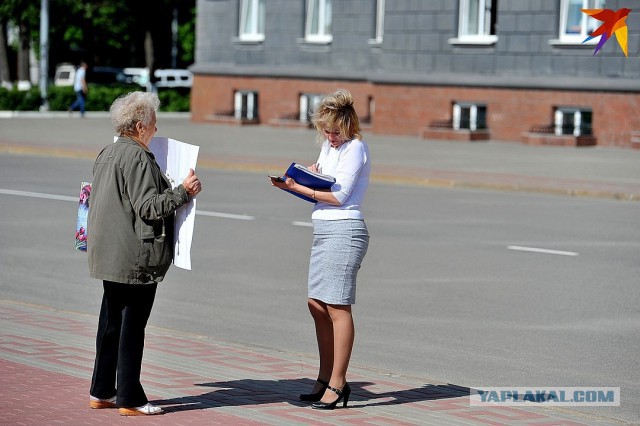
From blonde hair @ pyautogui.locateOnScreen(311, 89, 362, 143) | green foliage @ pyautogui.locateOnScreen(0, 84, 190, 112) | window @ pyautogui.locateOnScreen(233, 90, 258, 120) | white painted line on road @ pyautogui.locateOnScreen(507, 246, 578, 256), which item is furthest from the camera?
green foliage @ pyautogui.locateOnScreen(0, 84, 190, 112)

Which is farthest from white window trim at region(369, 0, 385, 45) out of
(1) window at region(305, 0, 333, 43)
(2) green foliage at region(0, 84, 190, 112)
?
(2) green foliage at region(0, 84, 190, 112)

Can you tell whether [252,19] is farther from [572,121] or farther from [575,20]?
[572,121]

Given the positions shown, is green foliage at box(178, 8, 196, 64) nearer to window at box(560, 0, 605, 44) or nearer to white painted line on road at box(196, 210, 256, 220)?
window at box(560, 0, 605, 44)

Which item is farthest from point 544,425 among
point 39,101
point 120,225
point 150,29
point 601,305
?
point 150,29

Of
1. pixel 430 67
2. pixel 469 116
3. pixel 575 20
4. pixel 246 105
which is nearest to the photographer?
pixel 575 20

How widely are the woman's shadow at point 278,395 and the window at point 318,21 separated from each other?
30.3 m

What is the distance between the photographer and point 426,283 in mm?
11938

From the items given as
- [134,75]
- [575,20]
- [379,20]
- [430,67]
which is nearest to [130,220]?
[575,20]

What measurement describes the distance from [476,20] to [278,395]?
88.4ft

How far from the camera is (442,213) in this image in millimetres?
17906

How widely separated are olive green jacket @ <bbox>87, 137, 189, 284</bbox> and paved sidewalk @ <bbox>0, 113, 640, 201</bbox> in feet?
49.2

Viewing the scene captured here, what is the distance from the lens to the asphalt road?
8.95 m

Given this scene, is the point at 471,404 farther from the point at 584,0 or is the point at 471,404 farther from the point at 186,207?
the point at 584,0

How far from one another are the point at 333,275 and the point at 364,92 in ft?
96.0
